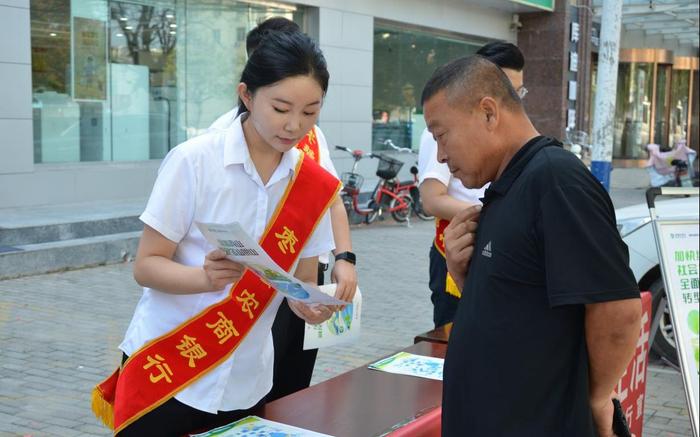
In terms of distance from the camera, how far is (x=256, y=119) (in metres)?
2.32

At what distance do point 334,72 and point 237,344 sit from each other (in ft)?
40.0

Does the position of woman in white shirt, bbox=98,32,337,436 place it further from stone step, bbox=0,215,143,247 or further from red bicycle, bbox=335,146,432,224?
red bicycle, bbox=335,146,432,224

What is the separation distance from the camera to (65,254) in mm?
8352

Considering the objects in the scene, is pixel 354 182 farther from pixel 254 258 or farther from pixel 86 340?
pixel 254 258

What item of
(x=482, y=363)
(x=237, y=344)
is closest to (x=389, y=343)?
(x=237, y=344)

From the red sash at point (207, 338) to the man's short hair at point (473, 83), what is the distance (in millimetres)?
633

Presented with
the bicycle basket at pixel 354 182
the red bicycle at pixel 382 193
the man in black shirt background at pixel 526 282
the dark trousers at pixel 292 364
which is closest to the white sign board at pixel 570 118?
the red bicycle at pixel 382 193

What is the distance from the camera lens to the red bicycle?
1248 centimetres

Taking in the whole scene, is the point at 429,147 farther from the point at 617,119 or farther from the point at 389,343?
the point at 617,119

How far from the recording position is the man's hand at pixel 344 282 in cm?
257

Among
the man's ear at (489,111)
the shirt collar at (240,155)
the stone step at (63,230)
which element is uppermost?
the man's ear at (489,111)

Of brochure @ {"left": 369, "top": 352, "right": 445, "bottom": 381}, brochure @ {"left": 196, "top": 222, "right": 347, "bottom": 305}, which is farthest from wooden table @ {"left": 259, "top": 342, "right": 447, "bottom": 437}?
brochure @ {"left": 196, "top": 222, "right": 347, "bottom": 305}

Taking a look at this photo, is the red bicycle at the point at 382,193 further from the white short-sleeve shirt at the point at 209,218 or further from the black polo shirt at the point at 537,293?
the black polo shirt at the point at 537,293

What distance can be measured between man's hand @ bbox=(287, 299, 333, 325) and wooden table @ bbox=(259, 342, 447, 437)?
1.00 feet
